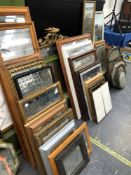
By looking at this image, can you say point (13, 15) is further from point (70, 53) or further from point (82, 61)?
point (82, 61)

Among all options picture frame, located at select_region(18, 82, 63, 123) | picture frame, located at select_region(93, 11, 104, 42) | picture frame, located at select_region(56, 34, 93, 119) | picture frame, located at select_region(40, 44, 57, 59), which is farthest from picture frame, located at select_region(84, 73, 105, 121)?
picture frame, located at select_region(93, 11, 104, 42)

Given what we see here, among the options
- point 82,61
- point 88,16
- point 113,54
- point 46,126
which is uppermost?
point 88,16

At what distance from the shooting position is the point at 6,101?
4.65ft

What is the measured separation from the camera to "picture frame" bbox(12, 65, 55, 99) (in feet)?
4.51

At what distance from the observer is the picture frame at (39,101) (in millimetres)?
1337

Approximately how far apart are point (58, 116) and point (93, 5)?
1769 millimetres

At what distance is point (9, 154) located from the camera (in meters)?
1.39

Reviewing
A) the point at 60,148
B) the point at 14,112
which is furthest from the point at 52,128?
the point at 14,112

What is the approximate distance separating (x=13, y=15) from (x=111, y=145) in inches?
60.5

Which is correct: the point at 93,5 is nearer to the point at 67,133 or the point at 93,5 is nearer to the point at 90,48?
the point at 90,48

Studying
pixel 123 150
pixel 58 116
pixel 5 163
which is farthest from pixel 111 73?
pixel 5 163

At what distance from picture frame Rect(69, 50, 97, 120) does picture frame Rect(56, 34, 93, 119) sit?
5cm

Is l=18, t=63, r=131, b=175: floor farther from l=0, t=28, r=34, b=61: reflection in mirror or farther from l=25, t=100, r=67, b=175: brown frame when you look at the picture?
l=0, t=28, r=34, b=61: reflection in mirror

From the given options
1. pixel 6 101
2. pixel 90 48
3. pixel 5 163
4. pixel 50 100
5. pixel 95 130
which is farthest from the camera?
pixel 90 48
